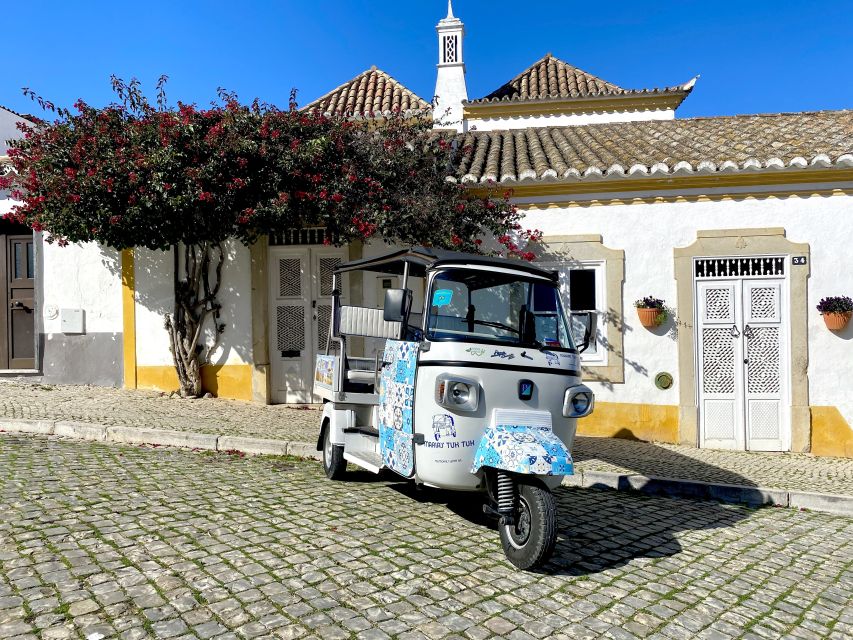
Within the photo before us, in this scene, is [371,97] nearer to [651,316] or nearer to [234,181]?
[234,181]

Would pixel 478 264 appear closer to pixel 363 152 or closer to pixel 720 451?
pixel 363 152

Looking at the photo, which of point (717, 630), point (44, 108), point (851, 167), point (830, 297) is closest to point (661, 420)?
point (830, 297)

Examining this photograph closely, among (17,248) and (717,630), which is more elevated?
(17,248)

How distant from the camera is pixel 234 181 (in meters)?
8.90

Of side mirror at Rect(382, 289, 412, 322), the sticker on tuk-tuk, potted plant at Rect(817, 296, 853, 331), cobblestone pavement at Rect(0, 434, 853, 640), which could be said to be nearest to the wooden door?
cobblestone pavement at Rect(0, 434, 853, 640)

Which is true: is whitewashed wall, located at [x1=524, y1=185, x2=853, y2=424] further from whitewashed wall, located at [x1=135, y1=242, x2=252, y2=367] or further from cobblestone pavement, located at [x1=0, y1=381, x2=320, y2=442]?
whitewashed wall, located at [x1=135, y1=242, x2=252, y2=367]

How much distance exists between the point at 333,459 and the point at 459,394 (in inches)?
92.4

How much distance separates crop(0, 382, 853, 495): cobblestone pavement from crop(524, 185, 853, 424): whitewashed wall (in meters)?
0.97

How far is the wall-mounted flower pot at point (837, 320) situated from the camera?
343 inches

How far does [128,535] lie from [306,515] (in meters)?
1.27

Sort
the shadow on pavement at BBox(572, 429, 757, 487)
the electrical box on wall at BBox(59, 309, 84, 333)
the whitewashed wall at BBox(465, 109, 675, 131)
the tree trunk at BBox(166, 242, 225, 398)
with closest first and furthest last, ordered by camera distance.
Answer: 1. the shadow on pavement at BBox(572, 429, 757, 487)
2. the tree trunk at BBox(166, 242, 225, 398)
3. the electrical box on wall at BBox(59, 309, 84, 333)
4. the whitewashed wall at BBox(465, 109, 675, 131)

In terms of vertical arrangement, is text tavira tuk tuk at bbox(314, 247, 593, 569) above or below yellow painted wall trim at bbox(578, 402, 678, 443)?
above

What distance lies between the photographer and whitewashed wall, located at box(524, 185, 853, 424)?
29.3 feet

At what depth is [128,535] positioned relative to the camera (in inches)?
170
